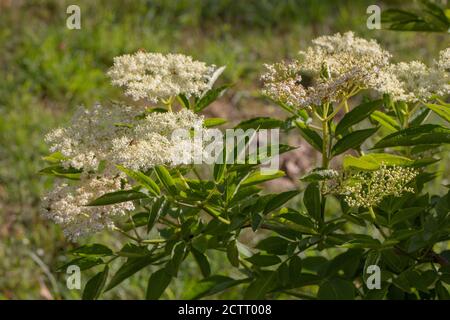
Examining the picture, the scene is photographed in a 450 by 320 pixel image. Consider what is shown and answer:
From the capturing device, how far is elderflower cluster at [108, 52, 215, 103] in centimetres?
224

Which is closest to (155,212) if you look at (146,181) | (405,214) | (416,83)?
(146,181)

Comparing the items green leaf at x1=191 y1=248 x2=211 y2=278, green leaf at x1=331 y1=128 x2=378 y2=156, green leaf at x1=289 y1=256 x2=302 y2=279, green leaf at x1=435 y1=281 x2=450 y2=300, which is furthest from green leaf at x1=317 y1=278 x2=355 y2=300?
green leaf at x1=331 y1=128 x2=378 y2=156

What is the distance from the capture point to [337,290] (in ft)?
7.91

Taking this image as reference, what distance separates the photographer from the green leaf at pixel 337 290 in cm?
238

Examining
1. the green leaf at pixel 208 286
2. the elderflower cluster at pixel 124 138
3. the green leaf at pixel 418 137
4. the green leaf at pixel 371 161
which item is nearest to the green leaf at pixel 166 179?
the elderflower cluster at pixel 124 138

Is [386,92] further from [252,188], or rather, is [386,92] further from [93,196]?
[93,196]

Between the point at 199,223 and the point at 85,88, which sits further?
the point at 85,88

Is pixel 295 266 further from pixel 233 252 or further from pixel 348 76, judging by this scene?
pixel 348 76

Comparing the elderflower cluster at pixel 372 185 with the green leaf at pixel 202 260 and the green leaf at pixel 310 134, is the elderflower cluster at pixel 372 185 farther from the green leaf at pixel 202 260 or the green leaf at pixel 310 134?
the green leaf at pixel 202 260

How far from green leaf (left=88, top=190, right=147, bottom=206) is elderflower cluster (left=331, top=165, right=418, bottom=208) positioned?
0.53 metres

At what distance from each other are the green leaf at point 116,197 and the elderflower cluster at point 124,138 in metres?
0.07

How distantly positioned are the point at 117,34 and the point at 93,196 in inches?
134
